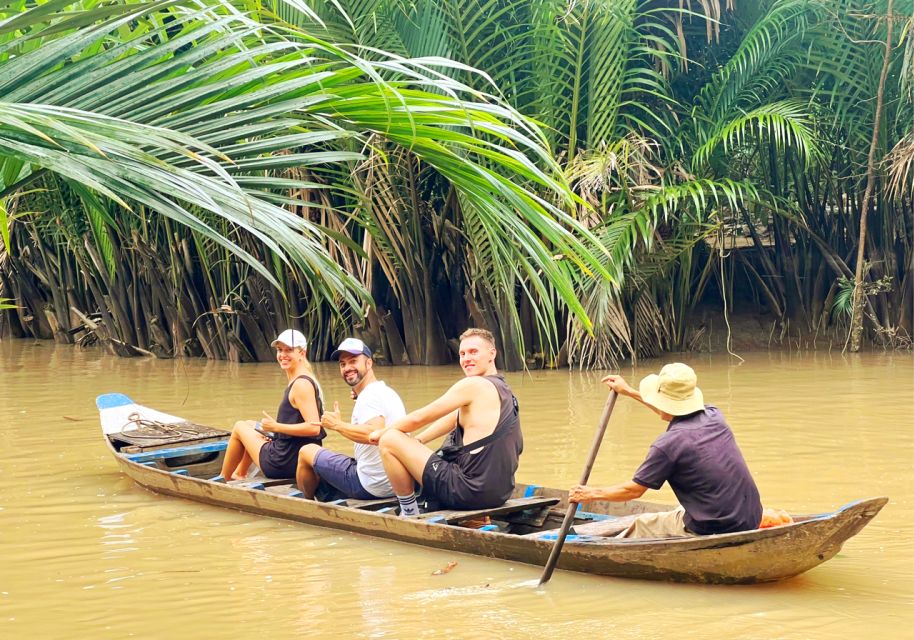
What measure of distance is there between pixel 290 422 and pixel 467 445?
154 cm

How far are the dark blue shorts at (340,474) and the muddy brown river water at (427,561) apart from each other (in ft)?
1.05

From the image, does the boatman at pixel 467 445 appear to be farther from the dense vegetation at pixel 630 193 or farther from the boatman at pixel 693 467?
the dense vegetation at pixel 630 193

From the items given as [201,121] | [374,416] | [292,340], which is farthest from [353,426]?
[201,121]

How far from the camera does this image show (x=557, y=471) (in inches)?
329

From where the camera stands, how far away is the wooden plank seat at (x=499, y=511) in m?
6.21

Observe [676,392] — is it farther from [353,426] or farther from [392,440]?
[353,426]

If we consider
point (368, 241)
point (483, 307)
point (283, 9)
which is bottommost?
point (483, 307)

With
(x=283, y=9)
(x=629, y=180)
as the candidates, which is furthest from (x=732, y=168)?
(x=283, y=9)

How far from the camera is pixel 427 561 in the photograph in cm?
600

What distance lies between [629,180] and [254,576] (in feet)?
30.0

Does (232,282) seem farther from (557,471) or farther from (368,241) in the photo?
(557,471)

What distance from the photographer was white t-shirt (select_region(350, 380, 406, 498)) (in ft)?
21.8

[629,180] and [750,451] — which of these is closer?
[750,451]

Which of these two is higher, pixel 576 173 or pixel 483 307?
pixel 576 173
